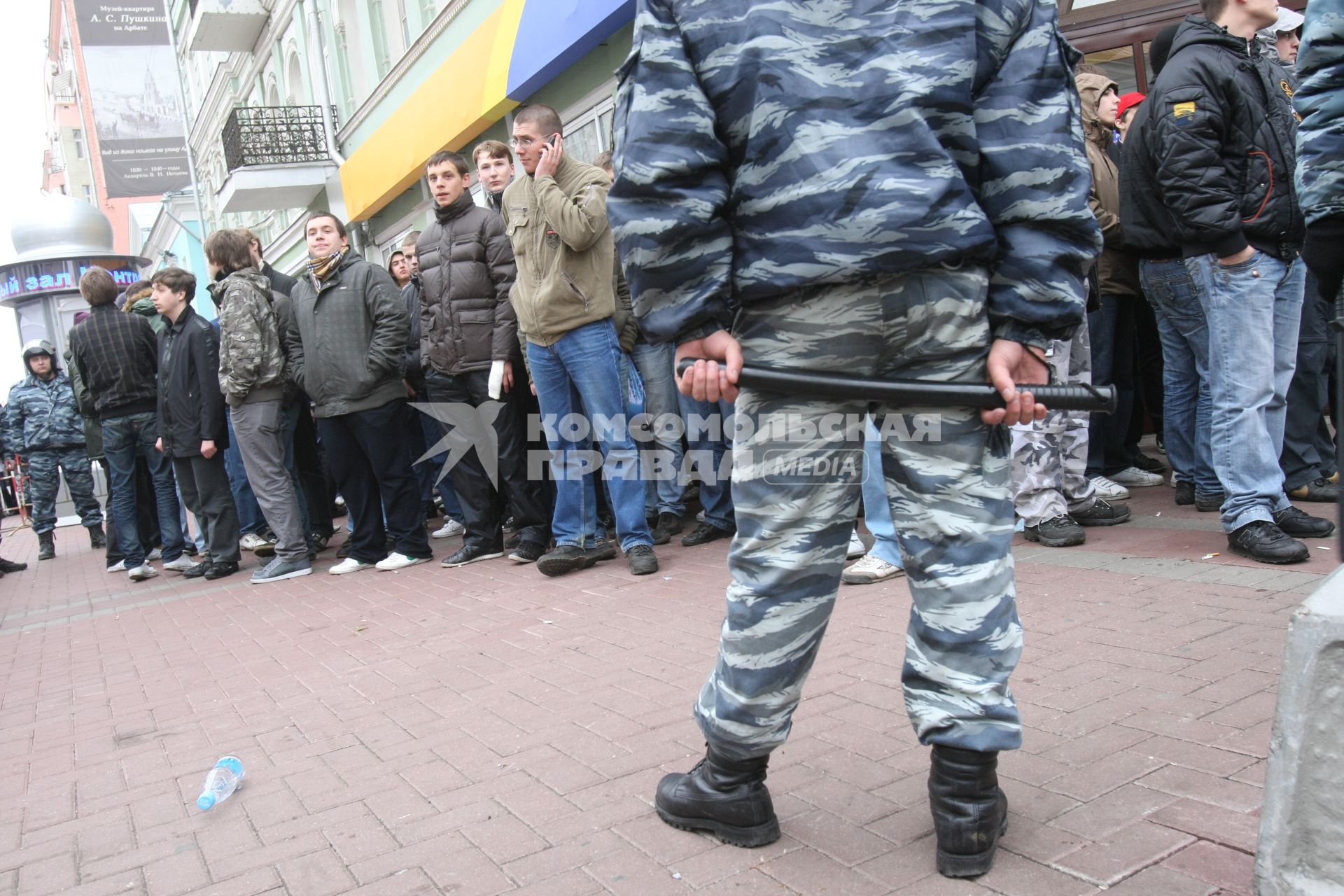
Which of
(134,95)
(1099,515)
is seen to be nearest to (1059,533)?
(1099,515)

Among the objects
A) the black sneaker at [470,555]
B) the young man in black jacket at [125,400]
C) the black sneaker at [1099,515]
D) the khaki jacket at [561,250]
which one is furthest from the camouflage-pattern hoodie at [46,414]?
the black sneaker at [1099,515]

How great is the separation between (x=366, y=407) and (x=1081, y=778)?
5.29m

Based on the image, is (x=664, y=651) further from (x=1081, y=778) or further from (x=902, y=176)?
(x=902, y=176)

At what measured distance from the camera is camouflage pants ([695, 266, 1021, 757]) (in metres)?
2.10

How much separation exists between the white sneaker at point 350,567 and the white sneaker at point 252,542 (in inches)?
69.7

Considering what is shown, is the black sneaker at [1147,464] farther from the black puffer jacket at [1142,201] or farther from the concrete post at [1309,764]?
the concrete post at [1309,764]

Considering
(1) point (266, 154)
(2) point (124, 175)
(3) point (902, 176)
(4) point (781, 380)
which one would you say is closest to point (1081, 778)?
(4) point (781, 380)

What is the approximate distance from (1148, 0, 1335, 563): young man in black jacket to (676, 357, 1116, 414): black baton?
257cm

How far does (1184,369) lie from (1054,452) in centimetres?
99

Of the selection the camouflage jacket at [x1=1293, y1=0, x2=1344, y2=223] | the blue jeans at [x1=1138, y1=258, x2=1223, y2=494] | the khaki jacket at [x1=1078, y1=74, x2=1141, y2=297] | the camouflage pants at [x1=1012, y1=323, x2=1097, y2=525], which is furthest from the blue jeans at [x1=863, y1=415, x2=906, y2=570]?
the camouflage jacket at [x1=1293, y1=0, x2=1344, y2=223]

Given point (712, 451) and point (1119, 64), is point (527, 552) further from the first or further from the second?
point (1119, 64)

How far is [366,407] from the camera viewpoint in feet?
22.2

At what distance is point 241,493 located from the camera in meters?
9.20

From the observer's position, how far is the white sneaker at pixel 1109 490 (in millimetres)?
5930
